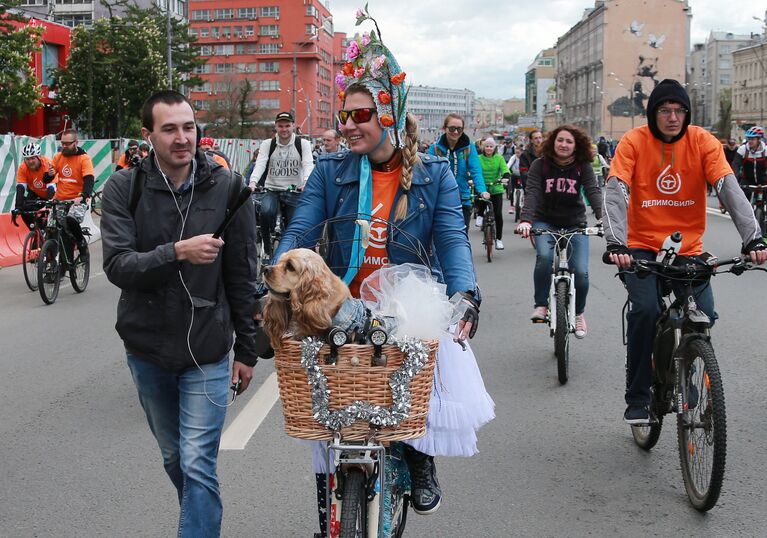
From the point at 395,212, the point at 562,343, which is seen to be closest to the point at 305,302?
the point at 395,212

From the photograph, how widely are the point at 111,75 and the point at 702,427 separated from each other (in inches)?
1935

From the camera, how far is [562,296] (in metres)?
7.82

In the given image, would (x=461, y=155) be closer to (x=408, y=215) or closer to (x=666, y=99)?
(x=666, y=99)

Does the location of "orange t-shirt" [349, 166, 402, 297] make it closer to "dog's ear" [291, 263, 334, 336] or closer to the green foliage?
"dog's ear" [291, 263, 334, 336]

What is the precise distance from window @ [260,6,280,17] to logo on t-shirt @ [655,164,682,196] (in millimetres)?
143961

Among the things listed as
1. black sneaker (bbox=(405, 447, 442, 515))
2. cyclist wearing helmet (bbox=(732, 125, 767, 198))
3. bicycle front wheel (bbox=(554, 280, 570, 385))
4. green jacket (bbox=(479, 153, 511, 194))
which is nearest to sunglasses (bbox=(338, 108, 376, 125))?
black sneaker (bbox=(405, 447, 442, 515))

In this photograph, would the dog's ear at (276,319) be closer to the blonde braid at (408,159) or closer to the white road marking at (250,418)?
the blonde braid at (408,159)

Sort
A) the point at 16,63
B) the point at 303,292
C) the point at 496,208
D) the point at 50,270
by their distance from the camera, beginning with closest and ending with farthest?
the point at 303,292
the point at 50,270
the point at 496,208
the point at 16,63

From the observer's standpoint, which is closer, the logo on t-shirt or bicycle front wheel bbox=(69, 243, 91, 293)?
the logo on t-shirt

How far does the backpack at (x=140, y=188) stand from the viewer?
3670 millimetres

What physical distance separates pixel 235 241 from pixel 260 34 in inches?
5813

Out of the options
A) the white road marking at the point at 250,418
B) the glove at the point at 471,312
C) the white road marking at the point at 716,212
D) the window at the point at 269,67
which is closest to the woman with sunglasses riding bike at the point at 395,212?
the glove at the point at 471,312

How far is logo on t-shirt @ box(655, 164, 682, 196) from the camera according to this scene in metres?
5.59

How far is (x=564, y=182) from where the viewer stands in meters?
8.63
